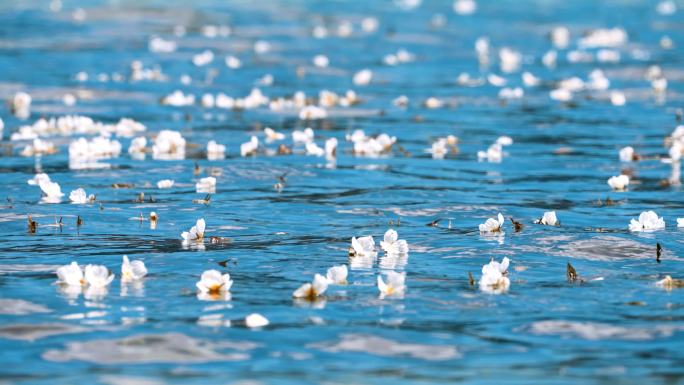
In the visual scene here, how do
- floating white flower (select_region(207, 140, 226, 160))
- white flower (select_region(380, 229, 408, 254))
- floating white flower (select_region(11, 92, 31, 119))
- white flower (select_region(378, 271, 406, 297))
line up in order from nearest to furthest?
white flower (select_region(378, 271, 406, 297))
white flower (select_region(380, 229, 408, 254))
floating white flower (select_region(207, 140, 226, 160))
floating white flower (select_region(11, 92, 31, 119))

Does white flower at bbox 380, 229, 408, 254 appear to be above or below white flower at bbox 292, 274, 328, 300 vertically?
above

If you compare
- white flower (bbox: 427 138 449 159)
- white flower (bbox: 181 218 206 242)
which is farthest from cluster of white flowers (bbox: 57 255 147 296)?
white flower (bbox: 427 138 449 159)

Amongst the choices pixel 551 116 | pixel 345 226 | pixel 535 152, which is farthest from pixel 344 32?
pixel 345 226

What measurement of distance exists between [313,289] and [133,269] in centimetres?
105

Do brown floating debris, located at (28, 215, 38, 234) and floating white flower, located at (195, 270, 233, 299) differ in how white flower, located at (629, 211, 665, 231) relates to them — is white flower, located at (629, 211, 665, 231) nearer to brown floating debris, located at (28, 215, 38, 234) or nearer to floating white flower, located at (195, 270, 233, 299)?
floating white flower, located at (195, 270, 233, 299)

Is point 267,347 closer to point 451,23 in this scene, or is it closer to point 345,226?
point 345,226

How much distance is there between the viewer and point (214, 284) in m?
6.65

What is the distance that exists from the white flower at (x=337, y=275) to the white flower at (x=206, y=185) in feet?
10.8

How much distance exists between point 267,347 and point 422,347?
27.4 inches

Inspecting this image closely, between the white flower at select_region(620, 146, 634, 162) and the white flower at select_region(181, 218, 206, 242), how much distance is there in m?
5.10

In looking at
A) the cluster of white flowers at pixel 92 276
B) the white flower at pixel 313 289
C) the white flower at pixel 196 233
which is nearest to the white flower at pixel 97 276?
the cluster of white flowers at pixel 92 276

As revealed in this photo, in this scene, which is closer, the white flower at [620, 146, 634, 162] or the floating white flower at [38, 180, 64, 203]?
the floating white flower at [38, 180, 64, 203]

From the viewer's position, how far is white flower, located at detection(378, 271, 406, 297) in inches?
263

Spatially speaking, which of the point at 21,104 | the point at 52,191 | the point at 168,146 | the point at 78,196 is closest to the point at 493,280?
the point at 78,196
